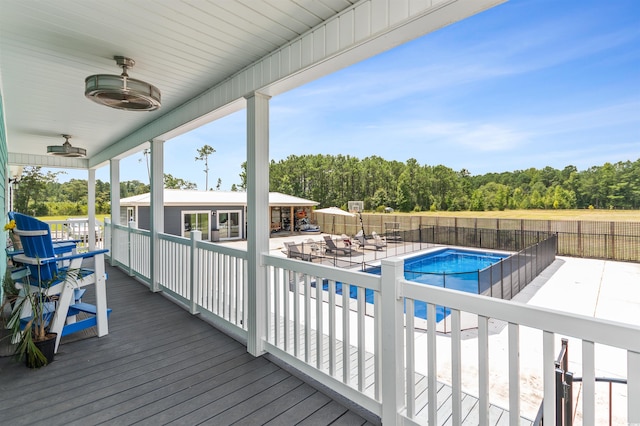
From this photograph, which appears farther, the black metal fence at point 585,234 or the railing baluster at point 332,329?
the black metal fence at point 585,234

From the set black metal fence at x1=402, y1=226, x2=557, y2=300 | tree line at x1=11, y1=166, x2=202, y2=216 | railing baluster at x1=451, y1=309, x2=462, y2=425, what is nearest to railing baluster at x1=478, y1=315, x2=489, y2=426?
railing baluster at x1=451, y1=309, x2=462, y2=425

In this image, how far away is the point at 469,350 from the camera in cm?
449

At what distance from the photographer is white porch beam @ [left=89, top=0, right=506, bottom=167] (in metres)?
1.72

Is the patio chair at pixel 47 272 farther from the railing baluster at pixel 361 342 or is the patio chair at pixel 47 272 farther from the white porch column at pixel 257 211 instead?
the railing baluster at pixel 361 342

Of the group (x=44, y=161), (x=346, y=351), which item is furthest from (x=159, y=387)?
(x=44, y=161)

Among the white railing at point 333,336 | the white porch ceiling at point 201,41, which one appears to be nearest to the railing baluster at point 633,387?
the white railing at point 333,336

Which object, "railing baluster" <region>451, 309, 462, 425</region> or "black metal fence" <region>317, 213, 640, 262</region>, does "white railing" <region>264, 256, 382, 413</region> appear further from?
"black metal fence" <region>317, 213, 640, 262</region>

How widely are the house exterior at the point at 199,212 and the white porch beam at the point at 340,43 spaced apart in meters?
12.9

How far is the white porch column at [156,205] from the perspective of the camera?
16.1 ft

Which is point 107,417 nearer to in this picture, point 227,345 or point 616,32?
point 227,345

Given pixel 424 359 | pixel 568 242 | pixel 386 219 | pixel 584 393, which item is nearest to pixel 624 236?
pixel 568 242

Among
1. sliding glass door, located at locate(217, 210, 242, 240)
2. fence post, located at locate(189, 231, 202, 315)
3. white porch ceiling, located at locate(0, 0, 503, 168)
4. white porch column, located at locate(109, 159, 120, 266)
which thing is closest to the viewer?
white porch ceiling, located at locate(0, 0, 503, 168)

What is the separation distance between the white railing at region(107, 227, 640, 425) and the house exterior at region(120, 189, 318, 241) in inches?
484

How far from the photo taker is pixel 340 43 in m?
2.12
